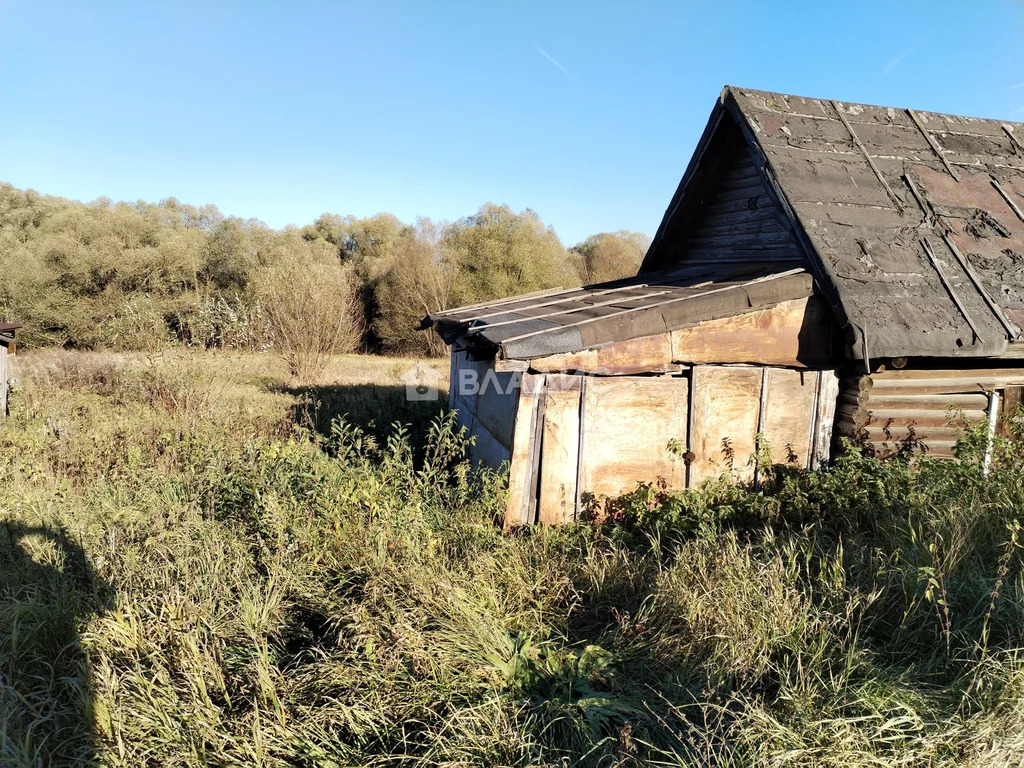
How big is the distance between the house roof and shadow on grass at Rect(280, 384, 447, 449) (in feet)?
8.47

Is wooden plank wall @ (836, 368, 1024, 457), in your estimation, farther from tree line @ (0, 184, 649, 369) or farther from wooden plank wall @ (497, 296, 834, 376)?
tree line @ (0, 184, 649, 369)

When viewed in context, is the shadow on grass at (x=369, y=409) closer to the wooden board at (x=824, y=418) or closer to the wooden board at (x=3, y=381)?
the wooden board at (x=3, y=381)

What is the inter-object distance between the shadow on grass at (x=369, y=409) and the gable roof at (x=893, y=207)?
504 centimetres

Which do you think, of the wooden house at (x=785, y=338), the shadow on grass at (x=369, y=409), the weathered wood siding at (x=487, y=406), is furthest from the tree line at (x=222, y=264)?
the wooden house at (x=785, y=338)

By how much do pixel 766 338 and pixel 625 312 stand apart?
169cm

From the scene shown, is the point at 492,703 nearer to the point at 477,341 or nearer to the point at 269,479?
the point at 269,479

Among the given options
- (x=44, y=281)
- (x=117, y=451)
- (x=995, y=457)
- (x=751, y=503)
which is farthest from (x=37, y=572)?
(x=44, y=281)

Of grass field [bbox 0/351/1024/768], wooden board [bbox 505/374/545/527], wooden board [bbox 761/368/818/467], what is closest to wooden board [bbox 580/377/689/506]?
grass field [bbox 0/351/1024/768]

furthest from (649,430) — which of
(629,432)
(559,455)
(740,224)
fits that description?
(740,224)

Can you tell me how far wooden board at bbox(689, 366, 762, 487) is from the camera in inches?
246

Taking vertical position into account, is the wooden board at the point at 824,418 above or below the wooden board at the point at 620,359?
below

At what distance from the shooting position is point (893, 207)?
725cm

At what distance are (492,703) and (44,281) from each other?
26131 mm

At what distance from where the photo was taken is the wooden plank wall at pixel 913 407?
6.58 meters
